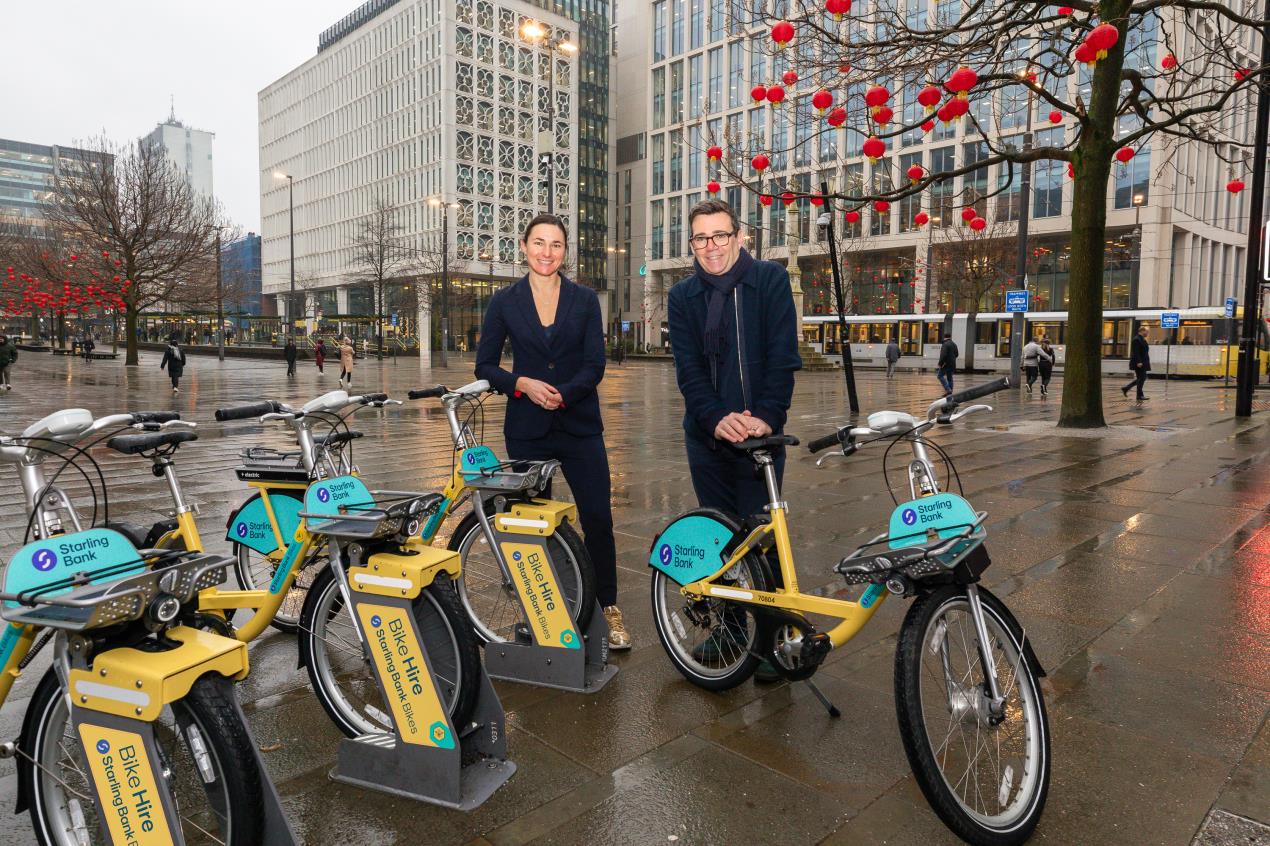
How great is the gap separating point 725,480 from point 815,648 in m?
0.97

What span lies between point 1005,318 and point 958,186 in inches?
713

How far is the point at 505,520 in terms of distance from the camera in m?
3.55

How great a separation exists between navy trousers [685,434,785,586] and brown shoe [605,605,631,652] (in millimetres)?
743

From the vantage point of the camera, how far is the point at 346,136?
81.9 meters

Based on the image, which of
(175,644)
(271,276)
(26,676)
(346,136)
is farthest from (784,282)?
(271,276)

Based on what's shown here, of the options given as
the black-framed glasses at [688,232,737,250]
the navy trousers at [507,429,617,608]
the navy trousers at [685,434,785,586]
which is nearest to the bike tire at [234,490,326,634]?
the navy trousers at [507,429,617,608]

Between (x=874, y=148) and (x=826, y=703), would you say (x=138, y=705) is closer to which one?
(x=826, y=703)

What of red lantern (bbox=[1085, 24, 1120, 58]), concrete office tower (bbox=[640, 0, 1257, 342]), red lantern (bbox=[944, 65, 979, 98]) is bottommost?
red lantern (bbox=[944, 65, 979, 98])

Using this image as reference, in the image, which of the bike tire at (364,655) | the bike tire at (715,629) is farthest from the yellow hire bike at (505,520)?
the bike tire at (364,655)

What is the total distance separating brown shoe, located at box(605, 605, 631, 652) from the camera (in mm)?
3998

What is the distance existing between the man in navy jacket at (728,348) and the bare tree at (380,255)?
4540cm

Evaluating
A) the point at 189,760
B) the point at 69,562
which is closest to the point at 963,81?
the point at 69,562

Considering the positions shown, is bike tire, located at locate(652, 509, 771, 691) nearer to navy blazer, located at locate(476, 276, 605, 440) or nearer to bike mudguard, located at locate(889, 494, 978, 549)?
bike mudguard, located at locate(889, 494, 978, 549)

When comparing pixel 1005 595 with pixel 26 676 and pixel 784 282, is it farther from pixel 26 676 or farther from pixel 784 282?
pixel 26 676
